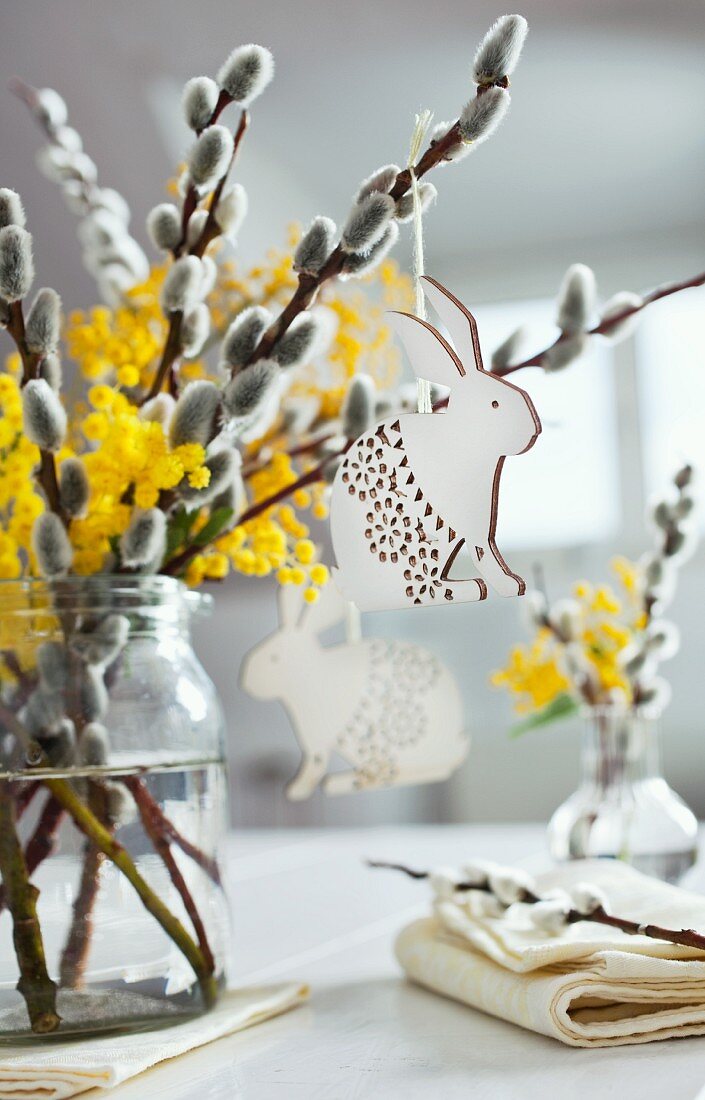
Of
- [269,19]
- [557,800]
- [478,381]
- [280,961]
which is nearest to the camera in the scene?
[478,381]

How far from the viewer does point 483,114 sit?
1.63ft

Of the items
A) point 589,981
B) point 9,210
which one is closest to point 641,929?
point 589,981

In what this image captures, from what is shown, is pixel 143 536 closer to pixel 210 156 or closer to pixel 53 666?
pixel 53 666

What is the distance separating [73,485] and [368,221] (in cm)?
19

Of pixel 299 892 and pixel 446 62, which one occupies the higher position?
pixel 446 62

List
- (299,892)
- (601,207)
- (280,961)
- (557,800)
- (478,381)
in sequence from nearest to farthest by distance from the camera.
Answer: (478,381) → (280,961) → (299,892) → (601,207) → (557,800)

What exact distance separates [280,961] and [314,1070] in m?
0.27

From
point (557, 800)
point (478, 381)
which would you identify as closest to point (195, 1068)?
point (478, 381)

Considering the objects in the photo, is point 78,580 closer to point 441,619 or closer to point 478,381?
point 478,381

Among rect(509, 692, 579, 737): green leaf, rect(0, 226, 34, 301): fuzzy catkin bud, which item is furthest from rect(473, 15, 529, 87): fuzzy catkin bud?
rect(509, 692, 579, 737): green leaf

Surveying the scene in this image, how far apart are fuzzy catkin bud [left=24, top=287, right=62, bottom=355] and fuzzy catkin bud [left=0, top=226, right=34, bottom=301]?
0.01 m

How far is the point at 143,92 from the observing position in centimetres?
213

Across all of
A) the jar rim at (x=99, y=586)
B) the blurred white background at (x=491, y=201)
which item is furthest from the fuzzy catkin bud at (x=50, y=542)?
the blurred white background at (x=491, y=201)

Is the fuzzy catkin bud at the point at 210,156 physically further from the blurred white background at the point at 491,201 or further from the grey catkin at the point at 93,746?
the blurred white background at the point at 491,201
